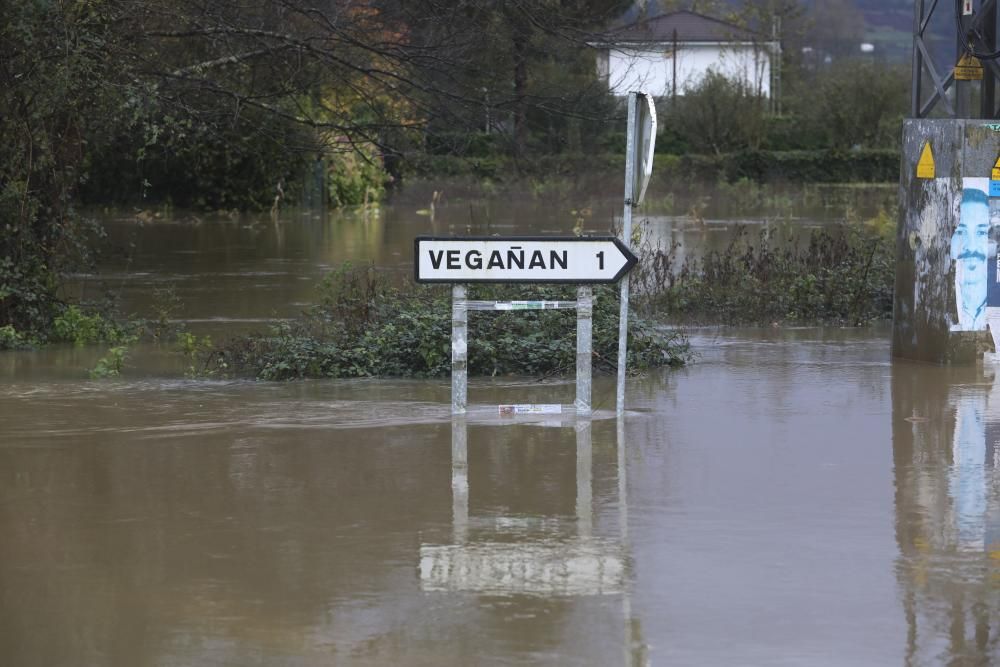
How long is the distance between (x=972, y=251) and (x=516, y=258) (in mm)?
4221

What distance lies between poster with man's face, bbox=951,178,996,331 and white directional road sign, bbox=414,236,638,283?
356 cm

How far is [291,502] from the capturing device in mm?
6801

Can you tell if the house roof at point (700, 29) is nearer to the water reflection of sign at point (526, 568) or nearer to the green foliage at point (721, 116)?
the green foliage at point (721, 116)

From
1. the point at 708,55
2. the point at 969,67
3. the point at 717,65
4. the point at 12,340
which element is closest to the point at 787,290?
the point at 969,67

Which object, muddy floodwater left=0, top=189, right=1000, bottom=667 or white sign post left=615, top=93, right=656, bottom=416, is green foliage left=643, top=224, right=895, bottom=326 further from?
white sign post left=615, top=93, right=656, bottom=416

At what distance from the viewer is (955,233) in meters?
10.6

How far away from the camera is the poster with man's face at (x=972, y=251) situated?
10.6 meters

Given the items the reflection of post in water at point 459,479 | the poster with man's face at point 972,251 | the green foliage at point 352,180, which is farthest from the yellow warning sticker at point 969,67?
the green foliage at point 352,180

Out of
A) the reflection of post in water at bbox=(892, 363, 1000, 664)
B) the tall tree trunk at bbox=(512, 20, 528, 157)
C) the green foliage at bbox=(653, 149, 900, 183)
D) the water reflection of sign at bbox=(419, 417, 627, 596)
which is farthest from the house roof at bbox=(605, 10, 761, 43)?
the water reflection of sign at bbox=(419, 417, 627, 596)

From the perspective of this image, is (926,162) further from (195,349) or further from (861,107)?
(861,107)

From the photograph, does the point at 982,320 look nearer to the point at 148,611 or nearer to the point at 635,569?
the point at 635,569

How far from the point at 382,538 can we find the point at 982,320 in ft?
20.4

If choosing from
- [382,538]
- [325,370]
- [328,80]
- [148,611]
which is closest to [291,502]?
[382,538]

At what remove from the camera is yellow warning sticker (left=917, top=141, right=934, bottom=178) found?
35.2 ft
